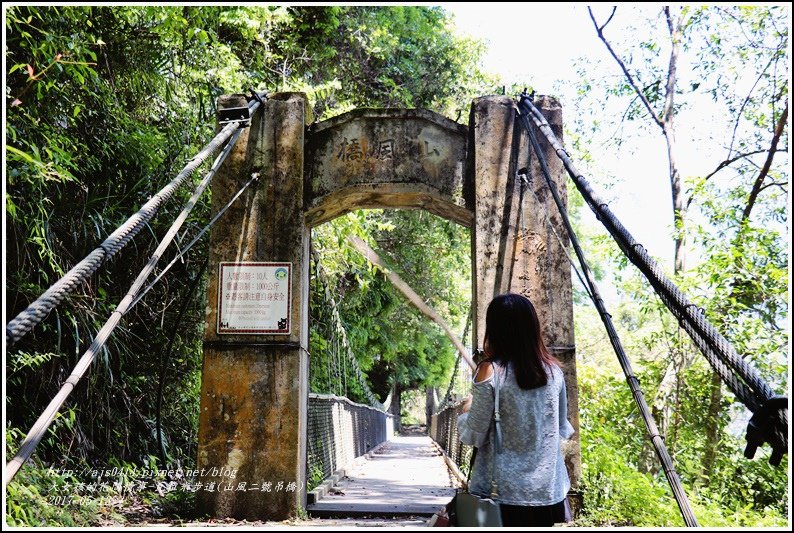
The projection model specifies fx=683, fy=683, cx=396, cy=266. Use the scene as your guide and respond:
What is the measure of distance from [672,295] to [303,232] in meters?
2.43

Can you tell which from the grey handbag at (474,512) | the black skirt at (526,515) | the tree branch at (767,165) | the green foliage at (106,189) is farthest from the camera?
the tree branch at (767,165)

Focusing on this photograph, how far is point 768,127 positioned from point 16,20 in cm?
769

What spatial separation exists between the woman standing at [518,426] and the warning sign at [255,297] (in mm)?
2077

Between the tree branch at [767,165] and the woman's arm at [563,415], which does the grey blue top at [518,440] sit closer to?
the woman's arm at [563,415]

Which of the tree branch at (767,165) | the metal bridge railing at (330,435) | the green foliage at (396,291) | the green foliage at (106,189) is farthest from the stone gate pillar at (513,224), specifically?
the tree branch at (767,165)

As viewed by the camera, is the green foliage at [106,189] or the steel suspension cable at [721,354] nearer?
the steel suspension cable at [721,354]

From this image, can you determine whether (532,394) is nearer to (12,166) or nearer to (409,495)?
(12,166)

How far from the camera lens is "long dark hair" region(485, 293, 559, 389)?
203cm

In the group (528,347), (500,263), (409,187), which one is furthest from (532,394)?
(409,187)

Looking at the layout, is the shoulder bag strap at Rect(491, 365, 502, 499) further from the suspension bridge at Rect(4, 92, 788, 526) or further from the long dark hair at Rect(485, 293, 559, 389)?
the suspension bridge at Rect(4, 92, 788, 526)

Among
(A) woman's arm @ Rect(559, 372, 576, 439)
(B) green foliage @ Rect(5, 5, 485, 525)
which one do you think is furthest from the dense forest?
(A) woman's arm @ Rect(559, 372, 576, 439)

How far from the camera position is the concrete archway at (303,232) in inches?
149

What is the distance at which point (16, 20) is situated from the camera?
10.2 ft

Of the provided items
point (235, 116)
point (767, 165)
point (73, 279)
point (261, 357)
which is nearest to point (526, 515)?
point (73, 279)
